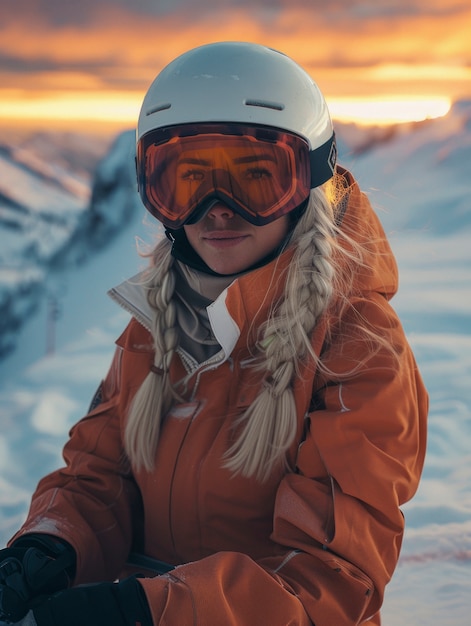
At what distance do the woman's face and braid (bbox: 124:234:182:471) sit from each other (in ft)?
0.54

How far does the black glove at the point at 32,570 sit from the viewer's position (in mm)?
1541

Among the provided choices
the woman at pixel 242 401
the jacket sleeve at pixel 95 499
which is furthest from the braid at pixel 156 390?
the jacket sleeve at pixel 95 499

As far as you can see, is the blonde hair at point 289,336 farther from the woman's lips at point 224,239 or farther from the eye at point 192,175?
the eye at point 192,175

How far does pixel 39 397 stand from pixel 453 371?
2.23m

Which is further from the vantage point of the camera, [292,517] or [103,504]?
[103,504]

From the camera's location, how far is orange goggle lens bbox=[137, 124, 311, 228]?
1650mm

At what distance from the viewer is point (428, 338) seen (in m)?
4.20

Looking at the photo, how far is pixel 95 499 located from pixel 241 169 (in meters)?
0.82

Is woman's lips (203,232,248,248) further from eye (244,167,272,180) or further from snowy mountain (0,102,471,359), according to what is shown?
snowy mountain (0,102,471,359)

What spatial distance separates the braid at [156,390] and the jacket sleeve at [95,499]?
110mm

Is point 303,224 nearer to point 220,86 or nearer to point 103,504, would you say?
point 220,86

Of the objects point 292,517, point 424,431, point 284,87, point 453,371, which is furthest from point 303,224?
point 453,371

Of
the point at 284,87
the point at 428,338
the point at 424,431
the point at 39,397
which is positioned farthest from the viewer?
the point at 39,397

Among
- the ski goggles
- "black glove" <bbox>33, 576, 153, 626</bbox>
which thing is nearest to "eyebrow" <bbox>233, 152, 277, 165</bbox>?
the ski goggles
